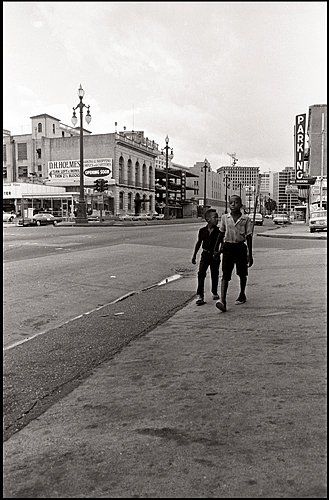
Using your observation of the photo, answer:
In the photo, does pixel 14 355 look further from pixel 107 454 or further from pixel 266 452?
pixel 266 452

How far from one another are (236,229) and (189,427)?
3963 millimetres

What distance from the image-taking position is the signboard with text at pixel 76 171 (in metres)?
63.3

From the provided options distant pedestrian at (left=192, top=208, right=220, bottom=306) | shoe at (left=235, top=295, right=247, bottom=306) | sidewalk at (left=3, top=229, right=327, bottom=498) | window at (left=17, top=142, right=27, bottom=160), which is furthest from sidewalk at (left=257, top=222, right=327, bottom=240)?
window at (left=17, top=142, right=27, bottom=160)

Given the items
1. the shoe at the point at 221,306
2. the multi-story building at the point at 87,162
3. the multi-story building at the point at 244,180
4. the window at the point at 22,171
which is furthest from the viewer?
the window at the point at 22,171

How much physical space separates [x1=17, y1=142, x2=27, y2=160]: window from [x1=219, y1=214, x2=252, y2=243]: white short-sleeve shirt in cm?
7393

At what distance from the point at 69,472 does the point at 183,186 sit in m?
93.7

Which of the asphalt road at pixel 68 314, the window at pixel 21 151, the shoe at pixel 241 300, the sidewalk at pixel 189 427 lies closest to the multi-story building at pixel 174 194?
the window at pixel 21 151

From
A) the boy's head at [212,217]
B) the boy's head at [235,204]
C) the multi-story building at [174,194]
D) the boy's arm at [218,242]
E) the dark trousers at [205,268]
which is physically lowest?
the dark trousers at [205,268]

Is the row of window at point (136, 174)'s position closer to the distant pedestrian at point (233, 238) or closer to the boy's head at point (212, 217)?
the boy's head at point (212, 217)

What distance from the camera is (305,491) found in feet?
6.19

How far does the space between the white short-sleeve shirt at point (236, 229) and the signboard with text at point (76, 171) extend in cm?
5599

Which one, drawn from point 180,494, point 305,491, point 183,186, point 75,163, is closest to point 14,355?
point 180,494

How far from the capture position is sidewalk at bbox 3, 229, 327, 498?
215 centimetres

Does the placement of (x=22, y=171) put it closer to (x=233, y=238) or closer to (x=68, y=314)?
(x=68, y=314)
